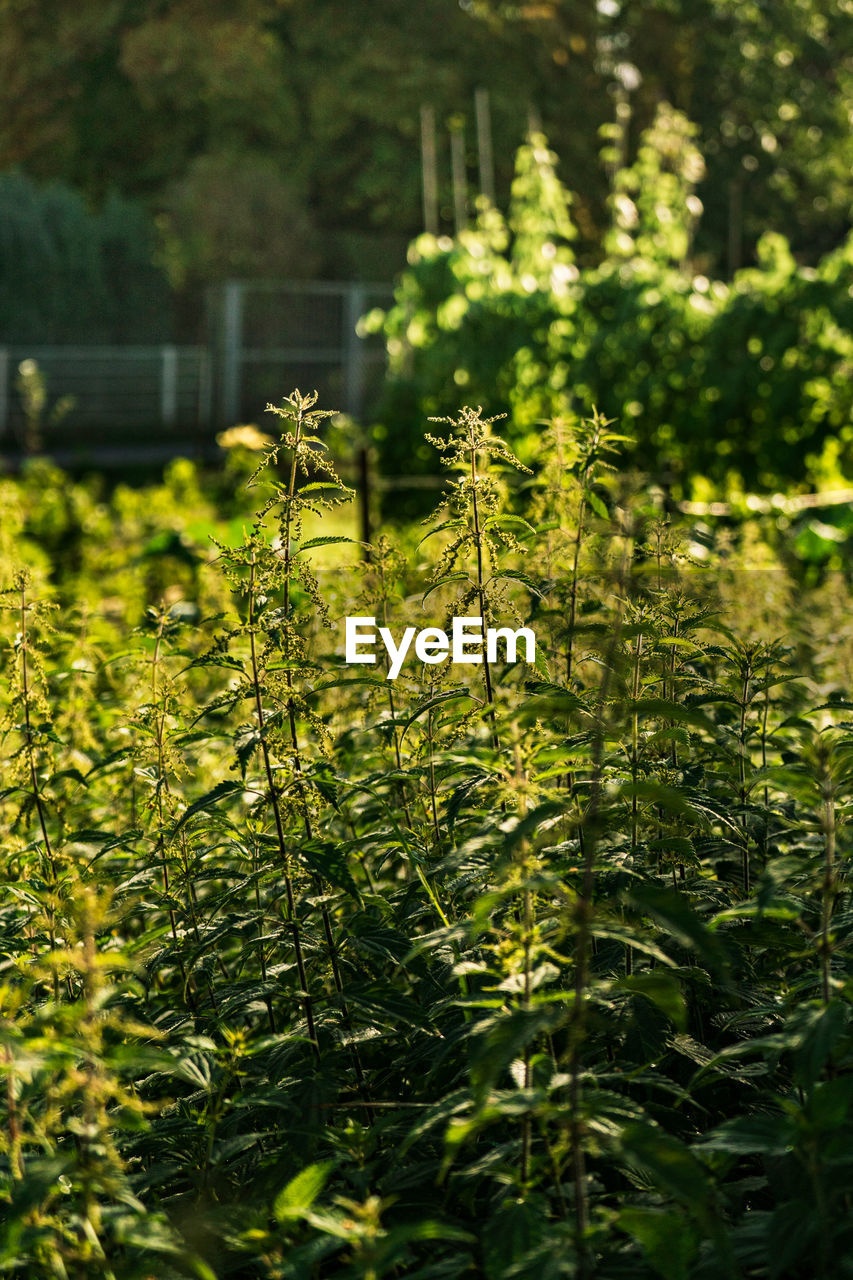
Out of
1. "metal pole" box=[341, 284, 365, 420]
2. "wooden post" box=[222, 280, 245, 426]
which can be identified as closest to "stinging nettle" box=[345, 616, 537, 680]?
"metal pole" box=[341, 284, 365, 420]

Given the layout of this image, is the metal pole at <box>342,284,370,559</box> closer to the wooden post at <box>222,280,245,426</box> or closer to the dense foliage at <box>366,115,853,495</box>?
the wooden post at <box>222,280,245,426</box>

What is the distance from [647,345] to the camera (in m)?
8.05

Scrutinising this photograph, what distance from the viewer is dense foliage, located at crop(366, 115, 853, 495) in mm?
7391

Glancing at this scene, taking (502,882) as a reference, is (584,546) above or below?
above

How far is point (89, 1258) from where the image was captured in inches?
49.0

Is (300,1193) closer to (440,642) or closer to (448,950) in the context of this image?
(448,950)

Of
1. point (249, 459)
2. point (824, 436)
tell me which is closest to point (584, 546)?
point (824, 436)

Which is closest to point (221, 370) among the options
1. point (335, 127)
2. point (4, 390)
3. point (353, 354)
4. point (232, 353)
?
point (232, 353)

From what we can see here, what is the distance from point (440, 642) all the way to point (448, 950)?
0.53m

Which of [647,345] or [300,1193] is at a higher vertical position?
[647,345]

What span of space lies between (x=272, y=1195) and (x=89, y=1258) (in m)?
0.40

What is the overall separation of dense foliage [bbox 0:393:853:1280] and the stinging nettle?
0.05m

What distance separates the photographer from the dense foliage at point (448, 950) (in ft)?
4.27

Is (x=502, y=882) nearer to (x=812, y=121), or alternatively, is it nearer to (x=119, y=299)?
(x=119, y=299)
